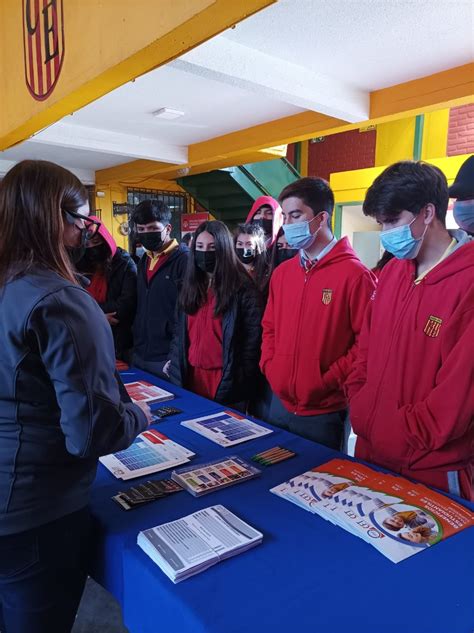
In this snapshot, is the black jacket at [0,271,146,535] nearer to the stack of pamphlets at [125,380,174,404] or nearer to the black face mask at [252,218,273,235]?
the stack of pamphlets at [125,380,174,404]

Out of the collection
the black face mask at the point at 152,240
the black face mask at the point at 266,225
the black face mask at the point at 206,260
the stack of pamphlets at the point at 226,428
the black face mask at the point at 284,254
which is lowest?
the stack of pamphlets at the point at 226,428

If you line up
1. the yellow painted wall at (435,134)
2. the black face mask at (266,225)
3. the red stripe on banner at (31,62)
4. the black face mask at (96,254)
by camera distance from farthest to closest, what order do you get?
1. the yellow painted wall at (435,134)
2. the black face mask at (96,254)
3. the black face mask at (266,225)
4. the red stripe on banner at (31,62)

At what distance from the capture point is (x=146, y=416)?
1.23 meters

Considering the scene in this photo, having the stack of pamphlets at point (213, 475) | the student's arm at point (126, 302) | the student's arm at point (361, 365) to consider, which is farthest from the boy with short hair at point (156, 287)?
the stack of pamphlets at point (213, 475)

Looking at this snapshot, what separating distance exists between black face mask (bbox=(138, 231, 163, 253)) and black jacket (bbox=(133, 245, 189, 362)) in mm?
124

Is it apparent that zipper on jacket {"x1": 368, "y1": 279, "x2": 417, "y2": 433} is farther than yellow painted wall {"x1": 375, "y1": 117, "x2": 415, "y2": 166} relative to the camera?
No

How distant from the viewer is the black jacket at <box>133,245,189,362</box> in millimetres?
2965

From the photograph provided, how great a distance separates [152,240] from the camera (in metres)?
3.06

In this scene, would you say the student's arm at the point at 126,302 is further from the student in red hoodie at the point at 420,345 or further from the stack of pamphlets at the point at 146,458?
the student in red hoodie at the point at 420,345

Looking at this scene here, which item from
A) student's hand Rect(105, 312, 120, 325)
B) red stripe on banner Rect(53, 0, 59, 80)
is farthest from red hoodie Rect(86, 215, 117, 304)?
red stripe on banner Rect(53, 0, 59, 80)

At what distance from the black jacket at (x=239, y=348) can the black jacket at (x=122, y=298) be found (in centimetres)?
94

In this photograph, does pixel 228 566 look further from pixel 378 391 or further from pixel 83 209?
pixel 83 209

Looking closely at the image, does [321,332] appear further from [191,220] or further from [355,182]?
[191,220]

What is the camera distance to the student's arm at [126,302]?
3.28 m
